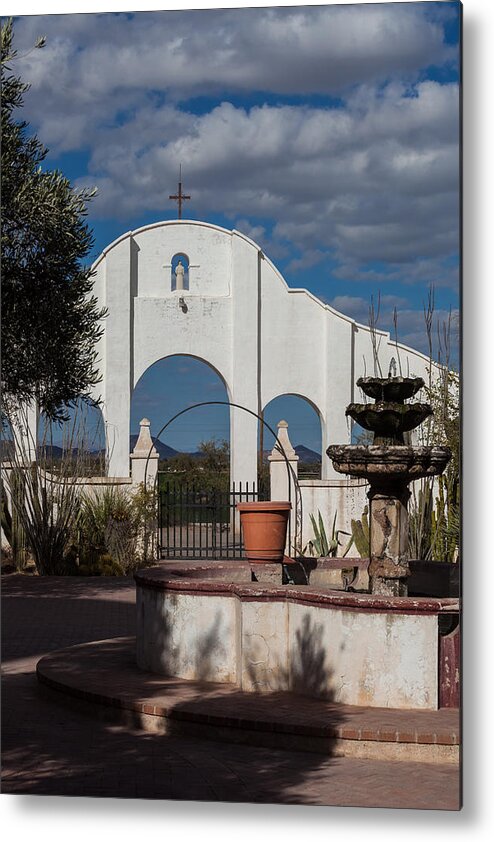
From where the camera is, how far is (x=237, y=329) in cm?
2172

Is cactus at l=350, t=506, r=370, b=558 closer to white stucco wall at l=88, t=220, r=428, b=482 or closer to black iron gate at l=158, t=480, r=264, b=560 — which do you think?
black iron gate at l=158, t=480, r=264, b=560

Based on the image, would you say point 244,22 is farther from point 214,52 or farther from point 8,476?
point 8,476

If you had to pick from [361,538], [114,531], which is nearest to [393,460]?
A: [361,538]

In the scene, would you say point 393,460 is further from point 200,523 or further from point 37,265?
point 200,523

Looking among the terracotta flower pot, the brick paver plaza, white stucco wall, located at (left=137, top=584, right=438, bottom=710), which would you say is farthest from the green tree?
the brick paver plaza

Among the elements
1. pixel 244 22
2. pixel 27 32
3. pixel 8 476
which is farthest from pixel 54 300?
pixel 8 476

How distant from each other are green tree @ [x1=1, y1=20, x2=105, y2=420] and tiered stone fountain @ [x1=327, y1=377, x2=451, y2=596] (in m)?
2.78

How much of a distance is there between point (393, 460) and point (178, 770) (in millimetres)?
2090

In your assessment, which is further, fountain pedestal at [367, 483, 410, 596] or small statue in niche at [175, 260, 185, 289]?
small statue in niche at [175, 260, 185, 289]

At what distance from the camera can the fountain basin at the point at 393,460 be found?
6469mm

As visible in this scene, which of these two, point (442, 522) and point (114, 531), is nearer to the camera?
point (442, 522)

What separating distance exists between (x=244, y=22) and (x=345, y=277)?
19.4 meters

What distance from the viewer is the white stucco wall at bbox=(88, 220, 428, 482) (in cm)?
2119

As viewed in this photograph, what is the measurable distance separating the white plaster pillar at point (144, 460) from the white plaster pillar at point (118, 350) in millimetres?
2519
